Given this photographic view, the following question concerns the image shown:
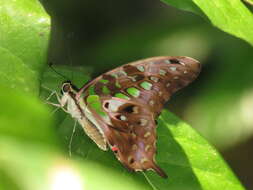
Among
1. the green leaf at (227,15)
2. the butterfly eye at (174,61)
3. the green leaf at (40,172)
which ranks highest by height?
the green leaf at (40,172)

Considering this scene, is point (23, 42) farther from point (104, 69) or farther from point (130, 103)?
point (104, 69)

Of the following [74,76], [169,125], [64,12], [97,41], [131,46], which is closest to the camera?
[169,125]

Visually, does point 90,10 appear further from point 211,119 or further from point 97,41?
point 211,119

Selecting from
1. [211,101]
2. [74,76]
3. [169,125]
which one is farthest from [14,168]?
[211,101]

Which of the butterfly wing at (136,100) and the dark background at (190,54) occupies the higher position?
the butterfly wing at (136,100)

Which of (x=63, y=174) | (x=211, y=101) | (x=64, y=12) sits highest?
(x=63, y=174)

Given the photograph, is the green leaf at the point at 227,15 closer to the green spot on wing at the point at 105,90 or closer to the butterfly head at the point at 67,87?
the green spot on wing at the point at 105,90

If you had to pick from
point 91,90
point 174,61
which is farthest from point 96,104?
point 174,61

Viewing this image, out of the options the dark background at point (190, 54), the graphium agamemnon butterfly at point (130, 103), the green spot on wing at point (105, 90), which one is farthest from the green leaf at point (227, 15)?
the dark background at point (190, 54)
